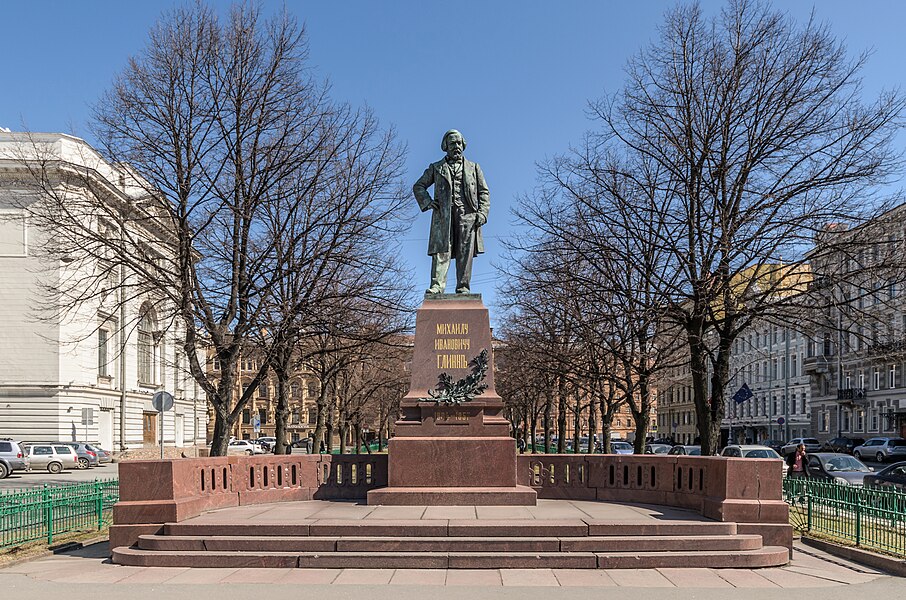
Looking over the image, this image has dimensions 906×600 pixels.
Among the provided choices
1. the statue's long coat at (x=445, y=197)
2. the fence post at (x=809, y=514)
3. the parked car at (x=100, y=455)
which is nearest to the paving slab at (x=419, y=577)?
the statue's long coat at (x=445, y=197)

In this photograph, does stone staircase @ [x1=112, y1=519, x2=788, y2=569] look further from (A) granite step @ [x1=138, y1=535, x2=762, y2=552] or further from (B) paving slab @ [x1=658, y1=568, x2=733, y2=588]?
(B) paving slab @ [x1=658, y1=568, x2=733, y2=588]

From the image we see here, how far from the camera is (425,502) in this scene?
14875mm

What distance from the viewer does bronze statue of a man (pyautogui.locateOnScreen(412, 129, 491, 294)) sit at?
672 inches

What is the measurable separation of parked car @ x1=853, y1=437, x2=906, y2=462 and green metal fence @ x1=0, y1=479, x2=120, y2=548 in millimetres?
44721

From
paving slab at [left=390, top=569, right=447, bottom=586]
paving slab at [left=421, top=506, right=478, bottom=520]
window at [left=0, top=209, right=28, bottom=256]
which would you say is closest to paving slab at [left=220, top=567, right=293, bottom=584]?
paving slab at [left=390, top=569, right=447, bottom=586]

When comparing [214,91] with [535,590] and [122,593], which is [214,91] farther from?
[535,590]

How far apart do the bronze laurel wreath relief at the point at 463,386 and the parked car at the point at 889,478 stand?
16.5 meters

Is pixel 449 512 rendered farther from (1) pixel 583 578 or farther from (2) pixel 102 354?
(2) pixel 102 354

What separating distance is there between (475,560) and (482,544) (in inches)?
10.1

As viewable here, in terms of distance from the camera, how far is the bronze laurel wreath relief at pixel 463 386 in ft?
51.8

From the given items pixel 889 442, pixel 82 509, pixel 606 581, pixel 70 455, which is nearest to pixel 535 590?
pixel 606 581

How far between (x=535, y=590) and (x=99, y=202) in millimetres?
15486

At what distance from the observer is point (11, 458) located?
4212cm

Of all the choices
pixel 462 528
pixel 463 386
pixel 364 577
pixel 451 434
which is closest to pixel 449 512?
pixel 462 528
